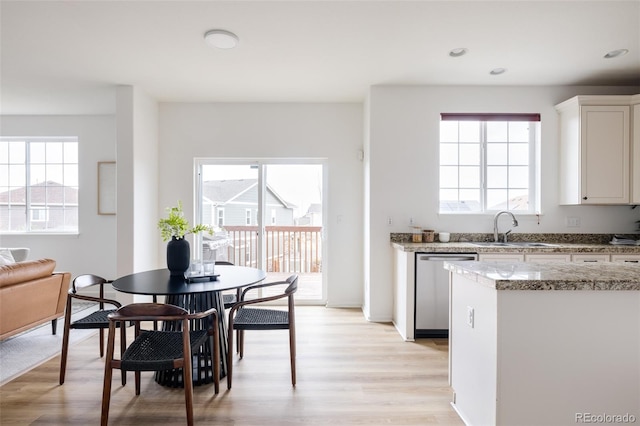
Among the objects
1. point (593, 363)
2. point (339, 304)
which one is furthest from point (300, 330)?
point (593, 363)

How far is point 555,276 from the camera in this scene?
5.19ft

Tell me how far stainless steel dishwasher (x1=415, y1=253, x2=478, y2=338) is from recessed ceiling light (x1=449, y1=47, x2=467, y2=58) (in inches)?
72.7

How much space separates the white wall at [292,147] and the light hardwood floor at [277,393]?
1.39m

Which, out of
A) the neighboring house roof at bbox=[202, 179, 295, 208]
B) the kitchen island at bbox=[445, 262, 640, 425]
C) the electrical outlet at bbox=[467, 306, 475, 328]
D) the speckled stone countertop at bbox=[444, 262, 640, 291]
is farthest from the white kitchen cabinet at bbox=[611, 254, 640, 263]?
the neighboring house roof at bbox=[202, 179, 295, 208]

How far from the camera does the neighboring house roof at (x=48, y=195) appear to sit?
4883 mm

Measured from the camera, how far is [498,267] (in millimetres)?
1833

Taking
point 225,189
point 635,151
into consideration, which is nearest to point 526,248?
point 635,151

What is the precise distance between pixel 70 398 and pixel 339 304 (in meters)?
2.82

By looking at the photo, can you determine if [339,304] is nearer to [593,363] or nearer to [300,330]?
[300,330]

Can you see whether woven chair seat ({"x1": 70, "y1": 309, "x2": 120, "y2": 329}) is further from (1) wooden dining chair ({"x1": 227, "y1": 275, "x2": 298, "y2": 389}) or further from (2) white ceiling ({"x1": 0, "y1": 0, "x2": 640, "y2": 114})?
(2) white ceiling ({"x1": 0, "y1": 0, "x2": 640, "y2": 114})

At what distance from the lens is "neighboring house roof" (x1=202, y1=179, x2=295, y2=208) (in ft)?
14.4

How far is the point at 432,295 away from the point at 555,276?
1717 mm

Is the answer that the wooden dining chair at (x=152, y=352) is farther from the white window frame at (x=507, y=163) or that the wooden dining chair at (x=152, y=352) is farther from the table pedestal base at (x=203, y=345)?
the white window frame at (x=507, y=163)

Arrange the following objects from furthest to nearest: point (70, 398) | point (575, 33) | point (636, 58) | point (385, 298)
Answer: point (385, 298), point (636, 58), point (575, 33), point (70, 398)
